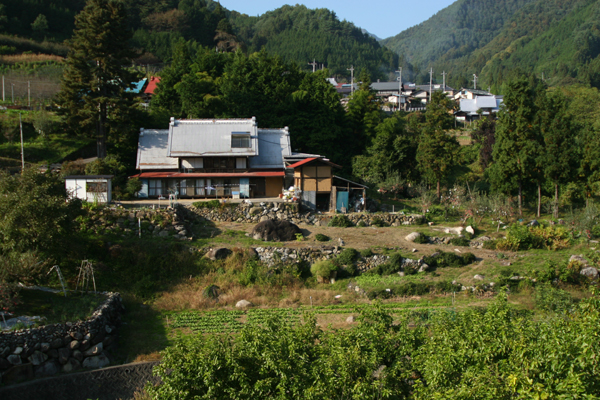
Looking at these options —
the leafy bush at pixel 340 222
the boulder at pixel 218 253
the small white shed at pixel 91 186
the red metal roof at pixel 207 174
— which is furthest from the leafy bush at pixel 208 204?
the leafy bush at pixel 340 222

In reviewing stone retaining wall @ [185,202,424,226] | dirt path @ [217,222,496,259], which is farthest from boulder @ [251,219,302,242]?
stone retaining wall @ [185,202,424,226]

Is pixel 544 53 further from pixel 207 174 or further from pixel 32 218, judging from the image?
pixel 32 218

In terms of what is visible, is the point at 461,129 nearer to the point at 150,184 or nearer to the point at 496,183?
the point at 496,183

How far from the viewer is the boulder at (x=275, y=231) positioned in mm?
25141

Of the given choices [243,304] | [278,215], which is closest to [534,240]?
[278,215]

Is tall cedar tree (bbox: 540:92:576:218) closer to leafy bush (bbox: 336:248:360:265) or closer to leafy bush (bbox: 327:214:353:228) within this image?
leafy bush (bbox: 327:214:353:228)

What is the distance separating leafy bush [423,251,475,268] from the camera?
22938 mm

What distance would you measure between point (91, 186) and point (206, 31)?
70.2 meters

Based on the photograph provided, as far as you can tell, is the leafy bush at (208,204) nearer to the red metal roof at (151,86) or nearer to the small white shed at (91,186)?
the small white shed at (91,186)

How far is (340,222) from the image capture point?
27.6 metres

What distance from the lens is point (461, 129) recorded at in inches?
2367

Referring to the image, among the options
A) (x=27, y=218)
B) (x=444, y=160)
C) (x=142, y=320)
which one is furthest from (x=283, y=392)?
(x=444, y=160)

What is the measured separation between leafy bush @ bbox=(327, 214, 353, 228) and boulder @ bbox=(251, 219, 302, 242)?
258 centimetres

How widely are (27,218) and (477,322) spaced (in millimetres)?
17020
